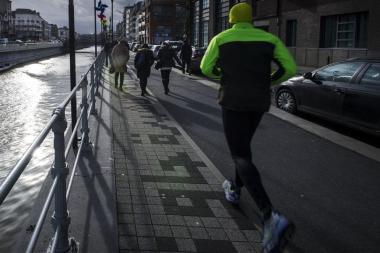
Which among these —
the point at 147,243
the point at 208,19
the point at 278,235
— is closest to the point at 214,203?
the point at 147,243

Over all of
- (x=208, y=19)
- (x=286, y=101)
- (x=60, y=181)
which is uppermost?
(x=208, y=19)

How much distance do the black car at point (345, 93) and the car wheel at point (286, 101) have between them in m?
0.17

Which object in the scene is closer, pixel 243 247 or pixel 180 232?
pixel 243 247

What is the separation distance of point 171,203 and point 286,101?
710 centimetres

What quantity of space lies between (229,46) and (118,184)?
2.14 meters

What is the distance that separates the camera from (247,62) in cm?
402

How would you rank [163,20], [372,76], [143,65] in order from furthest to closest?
[163,20]
[143,65]
[372,76]

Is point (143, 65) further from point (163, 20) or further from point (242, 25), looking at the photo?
point (163, 20)

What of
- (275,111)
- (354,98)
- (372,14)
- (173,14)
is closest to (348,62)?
(354,98)

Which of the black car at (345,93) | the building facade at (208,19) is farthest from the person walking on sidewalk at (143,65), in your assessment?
the building facade at (208,19)

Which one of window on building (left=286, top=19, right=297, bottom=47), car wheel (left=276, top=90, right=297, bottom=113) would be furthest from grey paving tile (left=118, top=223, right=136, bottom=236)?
window on building (left=286, top=19, right=297, bottom=47)

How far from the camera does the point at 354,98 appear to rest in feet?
28.0

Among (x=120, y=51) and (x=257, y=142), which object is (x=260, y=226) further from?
(x=120, y=51)

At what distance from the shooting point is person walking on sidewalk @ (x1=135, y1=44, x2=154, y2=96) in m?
14.4
